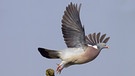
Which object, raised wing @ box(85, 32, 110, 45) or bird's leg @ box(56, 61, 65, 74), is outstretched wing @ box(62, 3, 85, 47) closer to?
bird's leg @ box(56, 61, 65, 74)

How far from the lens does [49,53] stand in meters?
8.02

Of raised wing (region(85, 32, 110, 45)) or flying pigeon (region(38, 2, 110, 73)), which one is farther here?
raised wing (region(85, 32, 110, 45))

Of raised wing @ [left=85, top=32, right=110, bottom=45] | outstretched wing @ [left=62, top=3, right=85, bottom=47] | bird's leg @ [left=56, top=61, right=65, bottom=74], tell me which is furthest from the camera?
raised wing @ [left=85, top=32, right=110, bottom=45]

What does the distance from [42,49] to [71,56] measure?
2.62 feet

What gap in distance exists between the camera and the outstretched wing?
342 inches

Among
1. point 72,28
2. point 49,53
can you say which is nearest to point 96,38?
point 72,28

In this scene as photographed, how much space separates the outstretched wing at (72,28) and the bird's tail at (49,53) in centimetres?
47

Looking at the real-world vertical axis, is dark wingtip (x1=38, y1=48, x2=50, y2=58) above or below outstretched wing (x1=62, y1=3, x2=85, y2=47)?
below

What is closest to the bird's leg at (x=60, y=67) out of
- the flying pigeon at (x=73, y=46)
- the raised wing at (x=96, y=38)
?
the flying pigeon at (x=73, y=46)

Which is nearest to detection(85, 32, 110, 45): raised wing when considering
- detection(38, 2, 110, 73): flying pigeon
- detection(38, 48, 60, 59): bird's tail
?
detection(38, 2, 110, 73): flying pigeon

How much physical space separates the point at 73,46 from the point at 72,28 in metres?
0.56

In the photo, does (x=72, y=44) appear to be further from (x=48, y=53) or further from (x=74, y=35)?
(x=48, y=53)

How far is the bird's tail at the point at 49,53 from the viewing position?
768 cm

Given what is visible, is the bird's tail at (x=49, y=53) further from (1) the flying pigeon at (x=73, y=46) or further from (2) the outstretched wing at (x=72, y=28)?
(2) the outstretched wing at (x=72, y=28)
